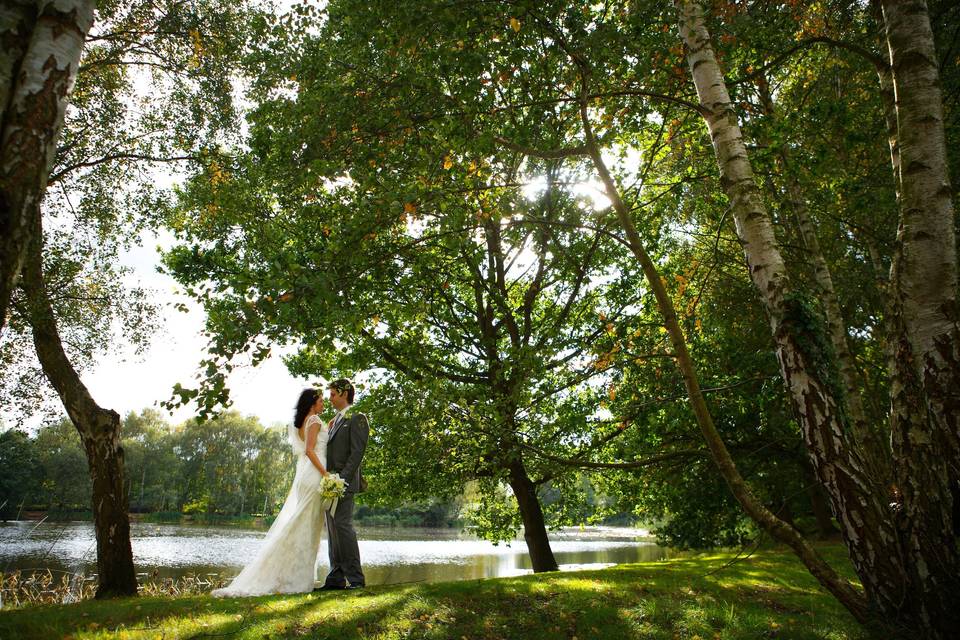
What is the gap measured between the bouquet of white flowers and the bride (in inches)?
13.7

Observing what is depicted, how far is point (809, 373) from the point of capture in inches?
181

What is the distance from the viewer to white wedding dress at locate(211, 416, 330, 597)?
290 inches

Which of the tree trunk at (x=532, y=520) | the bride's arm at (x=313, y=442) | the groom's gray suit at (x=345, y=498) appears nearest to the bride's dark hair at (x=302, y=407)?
the bride's arm at (x=313, y=442)

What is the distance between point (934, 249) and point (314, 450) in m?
7.64

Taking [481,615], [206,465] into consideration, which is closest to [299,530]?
[481,615]

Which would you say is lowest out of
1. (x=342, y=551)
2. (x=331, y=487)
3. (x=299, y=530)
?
(x=342, y=551)

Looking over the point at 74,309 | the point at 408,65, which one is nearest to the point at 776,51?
the point at 408,65

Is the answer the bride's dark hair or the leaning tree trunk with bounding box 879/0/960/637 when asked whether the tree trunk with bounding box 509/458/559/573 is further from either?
the leaning tree trunk with bounding box 879/0/960/637

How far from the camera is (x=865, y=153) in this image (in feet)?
38.1

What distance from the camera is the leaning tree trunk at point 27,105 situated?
240 centimetres

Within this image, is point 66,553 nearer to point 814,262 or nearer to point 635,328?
point 635,328

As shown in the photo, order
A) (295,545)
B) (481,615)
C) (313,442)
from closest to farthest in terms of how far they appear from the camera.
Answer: (481,615), (295,545), (313,442)

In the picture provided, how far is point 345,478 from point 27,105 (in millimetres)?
6319

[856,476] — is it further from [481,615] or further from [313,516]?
[313,516]
